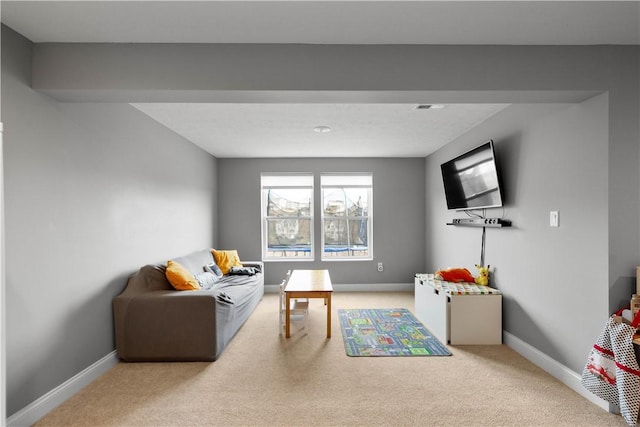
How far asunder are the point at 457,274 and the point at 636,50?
2.57 m

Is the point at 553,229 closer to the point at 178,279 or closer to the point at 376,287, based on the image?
the point at 178,279

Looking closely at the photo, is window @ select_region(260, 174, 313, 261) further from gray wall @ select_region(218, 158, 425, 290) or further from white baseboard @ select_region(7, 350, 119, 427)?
white baseboard @ select_region(7, 350, 119, 427)

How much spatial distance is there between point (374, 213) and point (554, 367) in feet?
12.7

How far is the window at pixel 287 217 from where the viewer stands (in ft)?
21.1

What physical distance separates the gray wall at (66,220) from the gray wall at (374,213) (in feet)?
7.68

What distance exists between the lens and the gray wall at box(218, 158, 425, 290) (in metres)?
6.33

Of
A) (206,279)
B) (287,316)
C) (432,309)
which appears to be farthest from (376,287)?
(206,279)

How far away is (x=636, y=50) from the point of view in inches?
94.1

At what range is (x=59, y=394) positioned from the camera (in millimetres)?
2471

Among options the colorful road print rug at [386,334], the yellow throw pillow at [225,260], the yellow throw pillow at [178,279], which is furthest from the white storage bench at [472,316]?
the yellow throw pillow at [225,260]

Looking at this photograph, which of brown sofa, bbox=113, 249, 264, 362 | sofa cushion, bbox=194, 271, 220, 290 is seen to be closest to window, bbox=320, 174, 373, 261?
sofa cushion, bbox=194, 271, 220, 290

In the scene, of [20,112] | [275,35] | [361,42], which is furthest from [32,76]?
[361,42]

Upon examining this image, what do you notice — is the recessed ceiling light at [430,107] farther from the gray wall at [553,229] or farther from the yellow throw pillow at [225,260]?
the yellow throw pillow at [225,260]

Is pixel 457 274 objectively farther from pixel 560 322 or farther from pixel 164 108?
pixel 164 108
